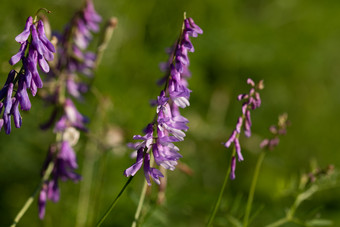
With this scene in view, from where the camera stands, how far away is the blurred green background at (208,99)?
11.6 ft

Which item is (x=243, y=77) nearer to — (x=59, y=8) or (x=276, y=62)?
(x=276, y=62)

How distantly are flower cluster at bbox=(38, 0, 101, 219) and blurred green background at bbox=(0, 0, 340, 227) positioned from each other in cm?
35

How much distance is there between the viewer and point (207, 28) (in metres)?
5.20

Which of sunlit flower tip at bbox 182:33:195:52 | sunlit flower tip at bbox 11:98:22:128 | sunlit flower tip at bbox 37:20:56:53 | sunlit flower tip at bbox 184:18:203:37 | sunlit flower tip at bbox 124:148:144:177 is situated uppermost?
sunlit flower tip at bbox 184:18:203:37

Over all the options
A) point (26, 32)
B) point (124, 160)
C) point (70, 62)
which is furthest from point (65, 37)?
point (124, 160)

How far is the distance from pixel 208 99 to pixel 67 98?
304cm

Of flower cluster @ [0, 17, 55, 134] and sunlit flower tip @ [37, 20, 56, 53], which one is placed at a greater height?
sunlit flower tip @ [37, 20, 56, 53]

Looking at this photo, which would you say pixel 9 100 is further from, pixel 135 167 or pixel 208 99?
pixel 208 99

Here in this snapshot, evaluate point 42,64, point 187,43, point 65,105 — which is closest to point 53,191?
point 65,105

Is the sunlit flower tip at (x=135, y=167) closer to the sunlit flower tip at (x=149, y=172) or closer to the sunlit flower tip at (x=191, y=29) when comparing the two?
the sunlit flower tip at (x=149, y=172)

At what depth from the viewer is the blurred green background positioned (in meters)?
3.53

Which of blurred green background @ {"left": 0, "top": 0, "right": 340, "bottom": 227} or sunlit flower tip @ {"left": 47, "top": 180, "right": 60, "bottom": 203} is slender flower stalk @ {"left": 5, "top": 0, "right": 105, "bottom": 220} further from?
blurred green background @ {"left": 0, "top": 0, "right": 340, "bottom": 227}

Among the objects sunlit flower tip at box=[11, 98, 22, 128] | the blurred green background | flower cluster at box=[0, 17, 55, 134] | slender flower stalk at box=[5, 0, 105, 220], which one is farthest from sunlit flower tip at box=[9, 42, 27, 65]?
the blurred green background

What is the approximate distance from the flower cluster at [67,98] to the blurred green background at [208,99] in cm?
35
